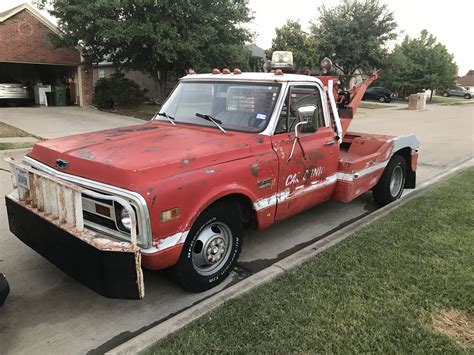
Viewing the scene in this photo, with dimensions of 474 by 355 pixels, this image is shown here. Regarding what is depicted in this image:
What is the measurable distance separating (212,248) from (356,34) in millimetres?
28110

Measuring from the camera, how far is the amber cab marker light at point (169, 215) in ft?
9.77

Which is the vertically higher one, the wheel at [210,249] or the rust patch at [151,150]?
the rust patch at [151,150]

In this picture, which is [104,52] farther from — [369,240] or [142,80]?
[369,240]

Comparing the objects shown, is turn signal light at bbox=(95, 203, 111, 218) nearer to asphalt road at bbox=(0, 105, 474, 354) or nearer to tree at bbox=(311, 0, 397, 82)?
asphalt road at bbox=(0, 105, 474, 354)

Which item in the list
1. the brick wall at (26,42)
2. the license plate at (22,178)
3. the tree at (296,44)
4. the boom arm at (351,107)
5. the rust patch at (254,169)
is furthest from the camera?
the tree at (296,44)

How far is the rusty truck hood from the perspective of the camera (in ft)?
9.95

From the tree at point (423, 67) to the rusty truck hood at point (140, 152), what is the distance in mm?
37902

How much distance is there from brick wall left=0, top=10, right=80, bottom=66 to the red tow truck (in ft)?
60.3

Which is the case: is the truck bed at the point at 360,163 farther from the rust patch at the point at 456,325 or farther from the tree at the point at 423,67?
the tree at the point at 423,67

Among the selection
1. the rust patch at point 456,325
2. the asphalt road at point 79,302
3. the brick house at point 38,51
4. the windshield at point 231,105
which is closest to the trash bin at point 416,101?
the brick house at point 38,51

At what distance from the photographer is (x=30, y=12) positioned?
63.9 ft

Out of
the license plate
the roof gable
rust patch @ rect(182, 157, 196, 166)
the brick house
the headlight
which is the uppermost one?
the roof gable

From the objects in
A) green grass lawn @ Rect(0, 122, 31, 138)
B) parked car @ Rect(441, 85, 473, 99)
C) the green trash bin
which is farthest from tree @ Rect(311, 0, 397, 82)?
parked car @ Rect(441, 85, 473, 99)

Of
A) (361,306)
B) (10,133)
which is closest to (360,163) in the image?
(361,306)
